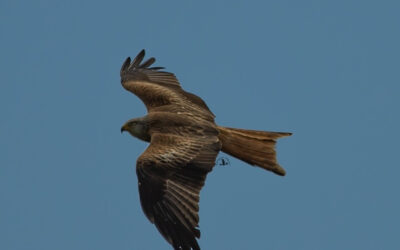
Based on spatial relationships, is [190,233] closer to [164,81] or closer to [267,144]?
[267,144]

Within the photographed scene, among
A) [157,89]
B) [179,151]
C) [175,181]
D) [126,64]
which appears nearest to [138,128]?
[179,151]

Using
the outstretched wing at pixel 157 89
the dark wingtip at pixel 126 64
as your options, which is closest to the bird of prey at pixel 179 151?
the outstretched wing at pixel 157 89

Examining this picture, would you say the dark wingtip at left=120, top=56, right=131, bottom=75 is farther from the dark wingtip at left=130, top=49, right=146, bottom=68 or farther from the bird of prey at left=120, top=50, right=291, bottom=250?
the bird of prey at left=120, top=50, right=291, bottom=250

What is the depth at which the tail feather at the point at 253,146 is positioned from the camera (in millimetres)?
15117

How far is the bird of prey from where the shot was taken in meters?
13.2

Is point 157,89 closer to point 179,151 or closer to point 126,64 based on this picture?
point 126,64

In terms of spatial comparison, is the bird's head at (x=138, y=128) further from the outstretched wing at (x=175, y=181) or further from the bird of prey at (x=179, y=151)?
the outstretched wing at (x=175, y=181)

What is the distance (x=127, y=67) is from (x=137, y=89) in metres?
1.90

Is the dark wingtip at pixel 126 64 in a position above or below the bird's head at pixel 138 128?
above

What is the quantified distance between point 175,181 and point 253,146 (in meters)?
2.17

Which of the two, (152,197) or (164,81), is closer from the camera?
(152,197)

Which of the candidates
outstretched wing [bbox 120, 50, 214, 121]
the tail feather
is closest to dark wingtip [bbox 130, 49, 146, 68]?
outstretched wing [bbox 120, 50, 214, 121]

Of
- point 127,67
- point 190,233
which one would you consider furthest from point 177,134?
point 127,67

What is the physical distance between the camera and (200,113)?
53.5 feet
